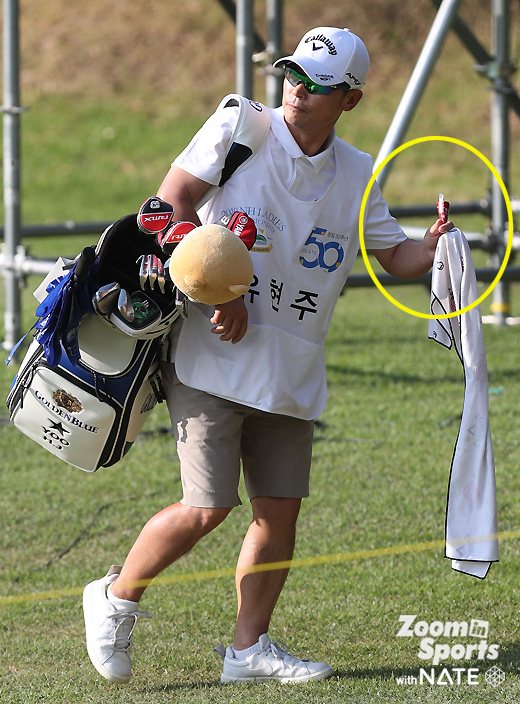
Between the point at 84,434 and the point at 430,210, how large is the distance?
6.08 meters

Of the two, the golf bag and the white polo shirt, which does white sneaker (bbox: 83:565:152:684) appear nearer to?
the golf bag

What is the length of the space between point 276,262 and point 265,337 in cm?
21

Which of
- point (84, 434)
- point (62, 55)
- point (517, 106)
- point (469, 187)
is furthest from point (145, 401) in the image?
point (62, 55)

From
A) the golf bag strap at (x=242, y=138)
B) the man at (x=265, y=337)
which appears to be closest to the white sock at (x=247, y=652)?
the man at (x=265, y=337)

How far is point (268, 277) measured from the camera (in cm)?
289

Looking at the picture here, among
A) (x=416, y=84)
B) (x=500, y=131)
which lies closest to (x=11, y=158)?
(x=416, y=84)

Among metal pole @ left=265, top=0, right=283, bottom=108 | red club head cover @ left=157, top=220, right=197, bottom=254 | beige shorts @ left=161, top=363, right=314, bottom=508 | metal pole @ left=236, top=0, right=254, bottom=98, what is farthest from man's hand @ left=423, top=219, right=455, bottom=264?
metal pole @ left=265, top=0, right=283, bottom=108

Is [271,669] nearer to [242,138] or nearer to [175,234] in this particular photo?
[175,234]

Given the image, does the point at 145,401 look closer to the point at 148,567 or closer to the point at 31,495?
the point at 148,567

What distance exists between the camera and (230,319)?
2.74 metres

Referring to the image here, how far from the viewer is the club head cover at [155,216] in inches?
106

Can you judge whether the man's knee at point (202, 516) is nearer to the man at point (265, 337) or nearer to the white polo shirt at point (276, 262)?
the man at point (265, 337)

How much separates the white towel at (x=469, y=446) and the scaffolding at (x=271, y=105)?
2737 millimetres

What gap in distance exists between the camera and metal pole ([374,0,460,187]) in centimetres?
537
